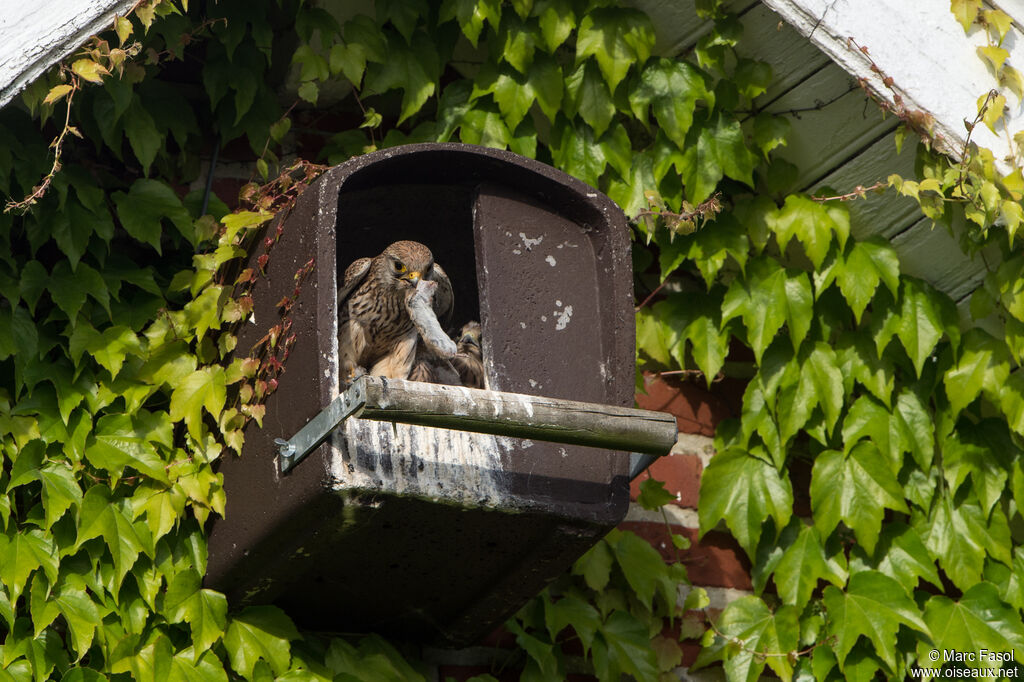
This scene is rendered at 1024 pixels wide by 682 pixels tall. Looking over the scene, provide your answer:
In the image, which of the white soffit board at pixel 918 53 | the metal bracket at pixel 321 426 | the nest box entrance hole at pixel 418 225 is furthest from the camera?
the nest box entrance hole at pixel 418 225

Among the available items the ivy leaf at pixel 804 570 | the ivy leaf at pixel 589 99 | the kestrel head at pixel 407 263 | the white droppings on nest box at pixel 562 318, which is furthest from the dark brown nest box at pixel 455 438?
the ivy leaf at pixel 804 570

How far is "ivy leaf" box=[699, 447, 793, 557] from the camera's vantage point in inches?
115

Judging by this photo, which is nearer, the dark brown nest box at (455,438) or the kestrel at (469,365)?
the dark brown nest box at (455,438)

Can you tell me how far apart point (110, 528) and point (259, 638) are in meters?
0.30

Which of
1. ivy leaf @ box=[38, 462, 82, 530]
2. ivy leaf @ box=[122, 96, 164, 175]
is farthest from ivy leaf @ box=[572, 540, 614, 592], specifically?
ivy leaf @ box=[122, 96, 164, 175]

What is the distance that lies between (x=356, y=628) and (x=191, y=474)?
42cm

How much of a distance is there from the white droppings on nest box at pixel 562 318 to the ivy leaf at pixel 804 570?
79cm

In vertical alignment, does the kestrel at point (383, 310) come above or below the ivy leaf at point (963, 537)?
above

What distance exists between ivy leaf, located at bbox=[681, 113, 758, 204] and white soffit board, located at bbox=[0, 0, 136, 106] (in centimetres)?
113

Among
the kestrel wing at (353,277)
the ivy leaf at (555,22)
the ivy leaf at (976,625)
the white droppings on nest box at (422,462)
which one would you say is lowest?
the ivy leaf at (976,625)

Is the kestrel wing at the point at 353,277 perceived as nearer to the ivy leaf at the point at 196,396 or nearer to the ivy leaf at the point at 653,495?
the ivy leaf at the point at 196,396

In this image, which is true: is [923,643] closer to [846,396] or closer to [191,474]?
[846,396]

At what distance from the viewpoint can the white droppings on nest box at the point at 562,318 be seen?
97.9 inches

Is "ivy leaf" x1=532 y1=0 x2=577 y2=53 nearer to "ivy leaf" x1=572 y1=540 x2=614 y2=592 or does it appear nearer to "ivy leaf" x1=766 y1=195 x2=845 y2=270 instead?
"ivy leaf" x1=766 y1=195 x2=845 y2=270
